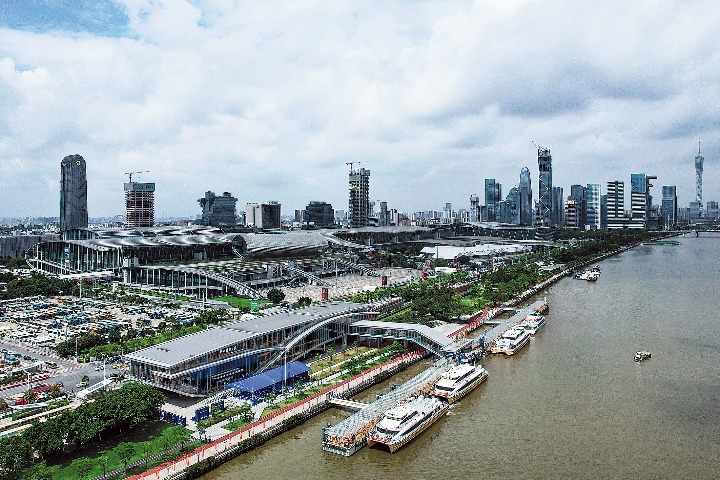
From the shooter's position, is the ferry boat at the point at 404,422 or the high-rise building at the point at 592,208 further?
the high-rise building at the point at 592,208

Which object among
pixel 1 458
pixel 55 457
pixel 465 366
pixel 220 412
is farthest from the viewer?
pixel 465 366

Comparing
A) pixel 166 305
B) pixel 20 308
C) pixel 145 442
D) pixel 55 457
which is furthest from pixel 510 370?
pixel 20 308

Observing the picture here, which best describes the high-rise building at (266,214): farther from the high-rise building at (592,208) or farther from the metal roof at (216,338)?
the metal roof at (216,338)

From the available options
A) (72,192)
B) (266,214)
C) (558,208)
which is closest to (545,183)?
(558,208)

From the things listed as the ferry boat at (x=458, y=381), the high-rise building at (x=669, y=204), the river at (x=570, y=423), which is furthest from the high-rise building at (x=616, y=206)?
the ferry boat at (x=458, y=381)

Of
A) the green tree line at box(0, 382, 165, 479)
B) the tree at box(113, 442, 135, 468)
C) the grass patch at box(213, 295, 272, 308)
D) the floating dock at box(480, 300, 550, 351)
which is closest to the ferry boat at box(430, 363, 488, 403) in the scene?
the floating dock at box(480, 300, 550, 351)

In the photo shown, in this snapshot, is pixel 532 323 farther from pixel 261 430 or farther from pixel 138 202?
pixel 138 202

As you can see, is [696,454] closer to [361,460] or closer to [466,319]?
[361,460]
